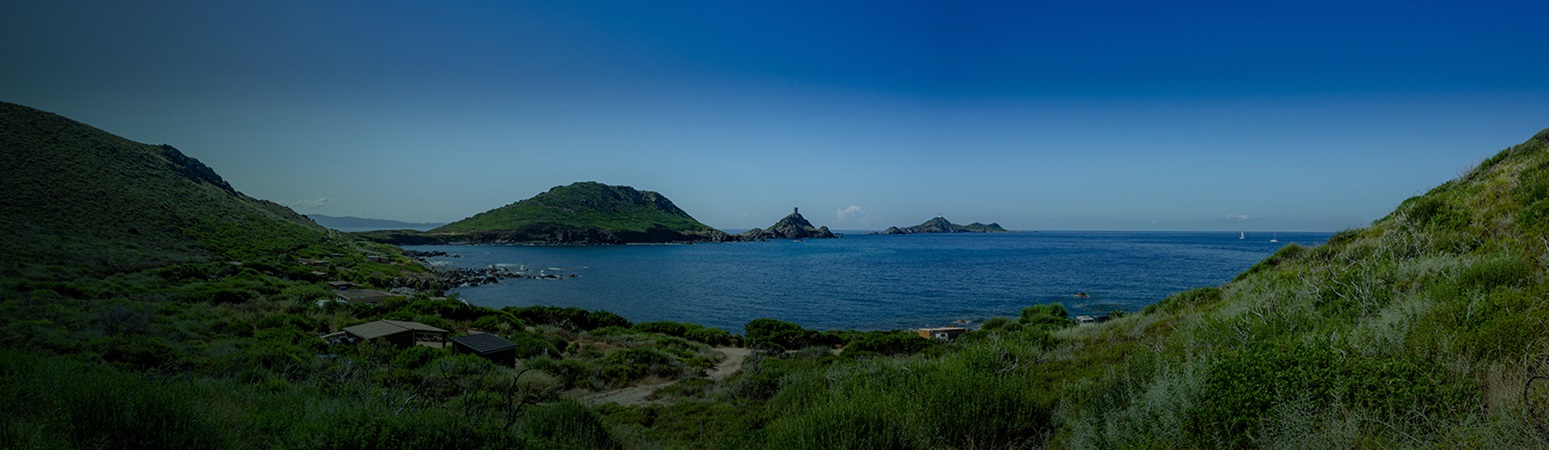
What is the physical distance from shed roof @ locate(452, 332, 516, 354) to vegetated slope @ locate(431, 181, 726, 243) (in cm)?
13100

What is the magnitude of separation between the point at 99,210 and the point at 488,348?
30.3 metres

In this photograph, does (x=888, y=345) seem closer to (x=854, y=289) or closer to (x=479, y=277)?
(x=854, y=289)

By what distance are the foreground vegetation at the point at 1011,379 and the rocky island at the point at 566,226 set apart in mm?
129338

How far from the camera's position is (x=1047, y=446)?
5.15 meters

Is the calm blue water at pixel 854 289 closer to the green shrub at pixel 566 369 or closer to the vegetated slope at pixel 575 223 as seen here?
the green shrub at pixel 566 369

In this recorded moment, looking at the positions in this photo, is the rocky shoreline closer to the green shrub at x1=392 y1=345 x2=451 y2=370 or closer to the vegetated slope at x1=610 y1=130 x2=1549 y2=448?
the green shrub at x1=392 y1=345 x2=451 y2=370

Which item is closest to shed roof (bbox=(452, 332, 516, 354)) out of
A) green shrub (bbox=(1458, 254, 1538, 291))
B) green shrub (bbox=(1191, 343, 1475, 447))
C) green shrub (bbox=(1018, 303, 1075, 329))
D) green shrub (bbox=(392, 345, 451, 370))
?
green shrub (bbox=(392, 345, 451, 370))

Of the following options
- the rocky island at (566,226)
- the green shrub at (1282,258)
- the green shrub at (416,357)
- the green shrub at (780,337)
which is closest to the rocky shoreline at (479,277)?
the green shrub at (780,337)

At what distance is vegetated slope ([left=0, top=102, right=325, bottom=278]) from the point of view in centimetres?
2066

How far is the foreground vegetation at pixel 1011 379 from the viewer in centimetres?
387

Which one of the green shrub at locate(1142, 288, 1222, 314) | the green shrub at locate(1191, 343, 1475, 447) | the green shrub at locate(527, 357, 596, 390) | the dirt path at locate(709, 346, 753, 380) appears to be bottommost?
the dirt path at locate(709, 346, 753, 380)

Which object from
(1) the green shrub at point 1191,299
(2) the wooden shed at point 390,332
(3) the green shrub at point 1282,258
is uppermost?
(3) the green shrub at point 1282,258

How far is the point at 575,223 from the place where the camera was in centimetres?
15762

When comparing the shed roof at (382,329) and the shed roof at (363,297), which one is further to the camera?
the shed roof at (363,297)
